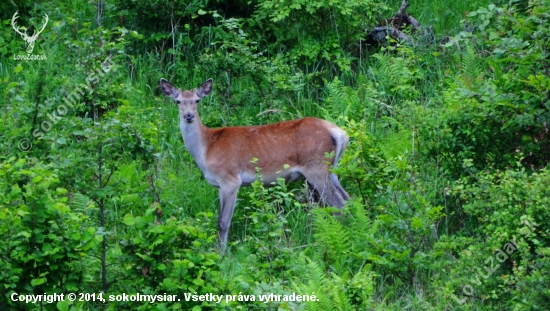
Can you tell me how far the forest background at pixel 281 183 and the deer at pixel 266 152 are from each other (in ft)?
1.07

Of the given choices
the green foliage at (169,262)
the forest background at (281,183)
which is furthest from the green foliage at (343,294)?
the green foliage at (169,262)

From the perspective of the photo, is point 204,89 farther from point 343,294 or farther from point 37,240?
point 37,240

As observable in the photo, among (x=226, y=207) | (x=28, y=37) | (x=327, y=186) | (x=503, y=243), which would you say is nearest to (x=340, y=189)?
(x=327, y=186)

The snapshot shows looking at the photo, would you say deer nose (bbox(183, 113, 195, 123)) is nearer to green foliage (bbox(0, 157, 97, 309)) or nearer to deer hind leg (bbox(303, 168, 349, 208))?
deer hind leg (bbox(303, 168, 349, 208))

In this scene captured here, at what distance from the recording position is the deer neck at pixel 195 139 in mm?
11438

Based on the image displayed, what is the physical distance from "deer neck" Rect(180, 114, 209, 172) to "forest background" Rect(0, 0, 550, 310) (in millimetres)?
361

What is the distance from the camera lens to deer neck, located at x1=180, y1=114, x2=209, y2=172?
1144cm

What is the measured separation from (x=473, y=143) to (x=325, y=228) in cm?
186

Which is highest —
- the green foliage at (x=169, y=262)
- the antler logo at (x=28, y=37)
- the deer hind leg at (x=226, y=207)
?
the green foliage at (x=169, y=262)

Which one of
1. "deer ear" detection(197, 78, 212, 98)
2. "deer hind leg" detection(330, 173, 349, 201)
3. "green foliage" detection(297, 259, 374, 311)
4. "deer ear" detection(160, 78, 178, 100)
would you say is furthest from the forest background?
"deer ear" detection(197, 78, 212, 98)

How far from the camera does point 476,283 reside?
7.95 metres

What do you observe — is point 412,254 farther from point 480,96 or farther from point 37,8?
point 37,8

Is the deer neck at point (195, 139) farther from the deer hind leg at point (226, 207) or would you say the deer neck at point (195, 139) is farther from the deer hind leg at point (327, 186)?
the deer hind leg at point (327, 186)

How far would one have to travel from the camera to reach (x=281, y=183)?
8977mm
